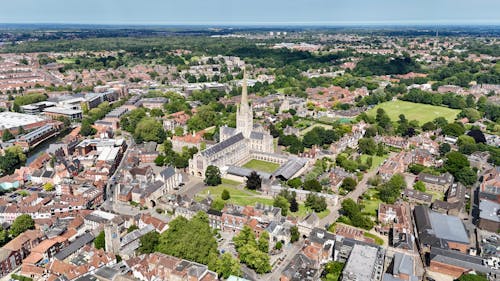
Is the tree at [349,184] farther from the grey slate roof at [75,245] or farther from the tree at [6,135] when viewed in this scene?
the tree at [6,135]

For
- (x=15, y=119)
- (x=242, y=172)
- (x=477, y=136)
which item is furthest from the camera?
(x=15, y=119)

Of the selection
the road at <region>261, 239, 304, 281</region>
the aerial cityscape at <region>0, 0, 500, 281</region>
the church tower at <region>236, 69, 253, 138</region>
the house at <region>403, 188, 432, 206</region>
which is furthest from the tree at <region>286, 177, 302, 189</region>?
the church tower at <region>236, 69, 253, 138</region>

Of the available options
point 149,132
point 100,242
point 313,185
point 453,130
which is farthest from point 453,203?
point 149,132

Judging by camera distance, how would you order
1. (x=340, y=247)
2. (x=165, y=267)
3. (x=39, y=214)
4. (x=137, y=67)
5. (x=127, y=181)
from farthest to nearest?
(x=137, y=67) < (x=127, y=181) < (x=39, y=214) < (x=340, y=247) < (x=165, y=267)

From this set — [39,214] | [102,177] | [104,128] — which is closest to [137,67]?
[104,128]

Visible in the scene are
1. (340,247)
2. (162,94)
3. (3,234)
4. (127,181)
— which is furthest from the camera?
(162,94)

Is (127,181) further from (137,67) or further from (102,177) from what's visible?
(137,67)

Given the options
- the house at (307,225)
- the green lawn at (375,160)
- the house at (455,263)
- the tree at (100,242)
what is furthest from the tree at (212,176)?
the house at (455,263)

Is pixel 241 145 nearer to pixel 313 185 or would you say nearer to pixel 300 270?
pixel 313 185
